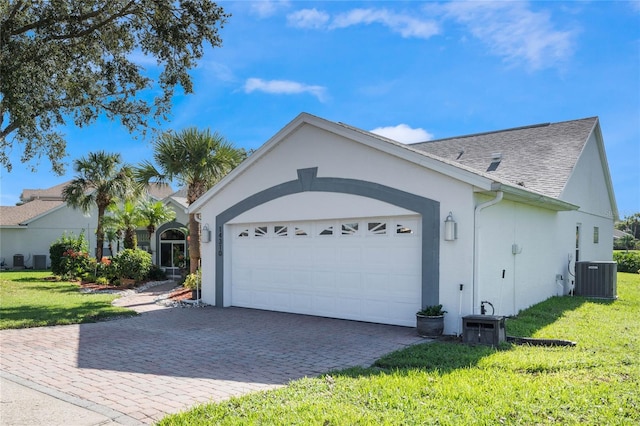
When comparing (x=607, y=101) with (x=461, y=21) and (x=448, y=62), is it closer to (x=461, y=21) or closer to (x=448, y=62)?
(x=448, y=62)

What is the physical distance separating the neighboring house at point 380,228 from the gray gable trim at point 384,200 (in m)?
0.02

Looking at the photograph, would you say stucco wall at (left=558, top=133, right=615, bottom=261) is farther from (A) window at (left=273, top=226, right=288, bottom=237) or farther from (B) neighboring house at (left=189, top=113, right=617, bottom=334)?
(A) window at (left=273, top=226, right=288, bottom=237)

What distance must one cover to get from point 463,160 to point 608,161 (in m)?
7.37

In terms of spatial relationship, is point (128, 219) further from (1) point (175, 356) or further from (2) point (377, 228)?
(1) point (175, 356)

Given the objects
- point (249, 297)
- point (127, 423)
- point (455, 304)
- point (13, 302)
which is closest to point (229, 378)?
point (127, 423)

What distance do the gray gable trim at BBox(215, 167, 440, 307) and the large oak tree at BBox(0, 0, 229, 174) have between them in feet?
14.4

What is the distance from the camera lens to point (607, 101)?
1711cm

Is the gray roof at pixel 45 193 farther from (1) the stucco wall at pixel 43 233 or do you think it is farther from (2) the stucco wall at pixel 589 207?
(2) the stucco wall at pixel 589 207

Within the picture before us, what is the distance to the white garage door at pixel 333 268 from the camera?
34.0 ft

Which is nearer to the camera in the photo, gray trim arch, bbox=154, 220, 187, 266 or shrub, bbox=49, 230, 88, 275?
shrub, bbox=49, 230, 88, 275

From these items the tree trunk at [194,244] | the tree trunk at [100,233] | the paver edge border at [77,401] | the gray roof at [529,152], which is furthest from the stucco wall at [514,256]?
the tree trunk at [100,233]

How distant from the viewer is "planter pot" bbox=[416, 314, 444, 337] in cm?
909

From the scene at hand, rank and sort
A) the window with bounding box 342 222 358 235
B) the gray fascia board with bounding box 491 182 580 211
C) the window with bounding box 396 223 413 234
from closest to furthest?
the gray fascia board with bounding box 491 182 580 211
the window with bounding box 396 223 413 234
the window with bounding box 342 222 358 235

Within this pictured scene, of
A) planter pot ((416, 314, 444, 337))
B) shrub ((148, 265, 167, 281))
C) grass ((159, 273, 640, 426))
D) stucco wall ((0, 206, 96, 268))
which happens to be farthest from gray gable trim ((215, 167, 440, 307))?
stucco wall ((0, 206, 96, 268))
